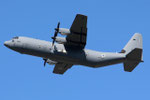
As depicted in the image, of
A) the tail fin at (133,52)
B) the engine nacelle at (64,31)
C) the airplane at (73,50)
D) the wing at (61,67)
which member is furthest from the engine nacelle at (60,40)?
the tail fin at (133,52)

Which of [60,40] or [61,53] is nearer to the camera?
[61,53]

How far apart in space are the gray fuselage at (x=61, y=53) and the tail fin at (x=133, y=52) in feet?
3.10

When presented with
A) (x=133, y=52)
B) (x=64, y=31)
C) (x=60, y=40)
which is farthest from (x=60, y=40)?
(x=133, y=52)

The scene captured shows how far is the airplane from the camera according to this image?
34.9 m

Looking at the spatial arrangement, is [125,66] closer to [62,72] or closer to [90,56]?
[90,56]

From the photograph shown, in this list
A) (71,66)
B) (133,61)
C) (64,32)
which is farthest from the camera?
(71,66)

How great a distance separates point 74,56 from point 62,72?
20.6 ft

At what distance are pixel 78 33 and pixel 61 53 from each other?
3.08 metres

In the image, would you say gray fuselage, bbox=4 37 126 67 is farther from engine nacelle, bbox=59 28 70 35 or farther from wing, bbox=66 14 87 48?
engine nacelle, bbox=59 28 70 35

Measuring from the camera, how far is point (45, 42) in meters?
35.7

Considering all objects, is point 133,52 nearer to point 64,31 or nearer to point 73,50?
point 73,50

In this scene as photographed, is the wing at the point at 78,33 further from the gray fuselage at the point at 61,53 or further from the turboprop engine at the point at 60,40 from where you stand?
the gray fuselage at the point at 61,53

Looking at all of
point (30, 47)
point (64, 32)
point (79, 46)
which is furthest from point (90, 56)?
point (30, 47)

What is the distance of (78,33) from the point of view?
35125 mm
